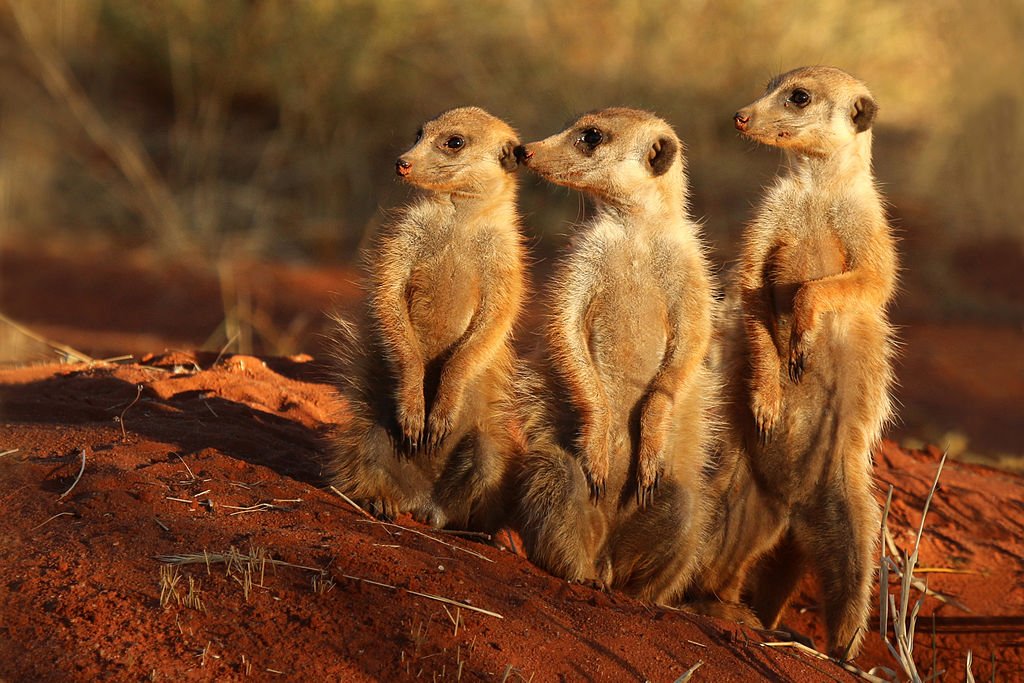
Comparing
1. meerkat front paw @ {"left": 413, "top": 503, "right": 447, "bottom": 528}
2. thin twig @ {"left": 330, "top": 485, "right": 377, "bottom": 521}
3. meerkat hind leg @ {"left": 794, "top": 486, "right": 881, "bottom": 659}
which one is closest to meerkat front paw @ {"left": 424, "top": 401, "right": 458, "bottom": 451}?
meerkat front paw @ {"left": 413, "top": 503, "right": 447, "bottom": 528}

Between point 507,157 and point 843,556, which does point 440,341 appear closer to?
point 507,157

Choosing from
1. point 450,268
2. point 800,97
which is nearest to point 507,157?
point 450,268

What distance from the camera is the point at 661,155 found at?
448 centimetres

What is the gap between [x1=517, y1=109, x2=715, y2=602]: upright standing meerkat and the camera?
431 cm

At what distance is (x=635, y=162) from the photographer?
177 inches

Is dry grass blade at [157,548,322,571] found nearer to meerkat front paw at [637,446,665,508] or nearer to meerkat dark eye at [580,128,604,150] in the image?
meerkat front paw at [637,446,665,508]

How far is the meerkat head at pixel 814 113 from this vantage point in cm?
475

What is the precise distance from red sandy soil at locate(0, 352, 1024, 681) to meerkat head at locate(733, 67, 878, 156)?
1953 millimetres

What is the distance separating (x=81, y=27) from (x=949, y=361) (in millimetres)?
9964

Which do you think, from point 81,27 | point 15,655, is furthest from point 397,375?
point 81,27

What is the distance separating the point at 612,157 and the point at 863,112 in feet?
3.55

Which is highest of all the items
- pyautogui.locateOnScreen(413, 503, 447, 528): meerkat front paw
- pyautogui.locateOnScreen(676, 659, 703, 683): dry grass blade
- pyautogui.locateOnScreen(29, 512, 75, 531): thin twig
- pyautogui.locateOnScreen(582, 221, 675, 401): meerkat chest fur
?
pyautogui.locateOnScreen(582, 221, 675, 401): meerkat chest fur

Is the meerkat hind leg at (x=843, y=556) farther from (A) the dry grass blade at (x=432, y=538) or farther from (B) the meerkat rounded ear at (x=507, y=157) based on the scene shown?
(B) the meerkat rounded ear at (x=507, y=157)

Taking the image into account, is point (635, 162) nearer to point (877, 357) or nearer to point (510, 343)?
point (510, 343)
